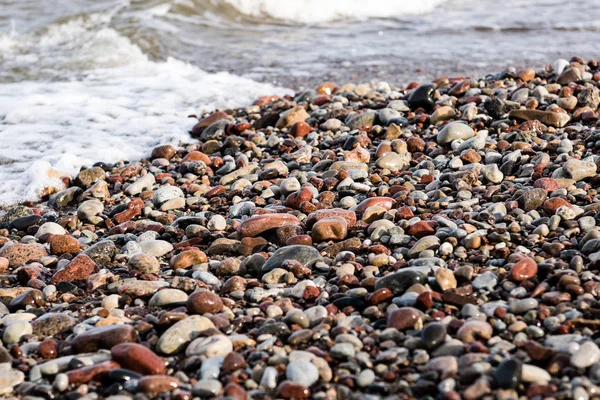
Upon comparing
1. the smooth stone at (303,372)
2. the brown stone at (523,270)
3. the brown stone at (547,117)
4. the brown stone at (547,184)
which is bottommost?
the smooth stone at (303,372)

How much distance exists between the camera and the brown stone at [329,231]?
3.42 m

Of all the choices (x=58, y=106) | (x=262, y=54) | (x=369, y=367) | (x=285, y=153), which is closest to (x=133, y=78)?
(x=58, y=106)

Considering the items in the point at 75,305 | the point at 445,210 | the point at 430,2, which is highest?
the point at 430,2

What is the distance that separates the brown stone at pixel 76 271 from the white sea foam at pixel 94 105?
169cm

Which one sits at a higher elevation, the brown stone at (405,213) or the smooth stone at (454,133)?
the smooth stone at (454,133)

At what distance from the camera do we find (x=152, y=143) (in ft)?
18.5

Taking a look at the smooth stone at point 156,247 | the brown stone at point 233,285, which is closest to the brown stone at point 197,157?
the smooth stone at point 156,247

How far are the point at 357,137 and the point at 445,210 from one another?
141cm

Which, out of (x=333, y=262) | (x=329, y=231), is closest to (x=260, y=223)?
(x=329, y=231)

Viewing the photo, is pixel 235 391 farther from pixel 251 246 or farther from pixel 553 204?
pixel 553 204

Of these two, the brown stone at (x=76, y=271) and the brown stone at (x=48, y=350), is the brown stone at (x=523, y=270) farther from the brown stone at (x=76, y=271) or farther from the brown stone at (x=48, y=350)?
the brown stone at (x=76, y=271)

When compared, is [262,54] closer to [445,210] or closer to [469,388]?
[445,210]

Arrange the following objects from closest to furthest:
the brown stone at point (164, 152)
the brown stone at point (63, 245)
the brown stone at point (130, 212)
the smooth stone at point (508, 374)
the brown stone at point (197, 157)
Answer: the smooth stone at point (508, 374) < the brown stone at point (63, 245) < the brown stone at point (130, 212) < the brown stone at point (197, 157) < the brown stone at point (164, 152)

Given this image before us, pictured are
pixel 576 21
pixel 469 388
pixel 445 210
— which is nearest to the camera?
pixel 469 388
